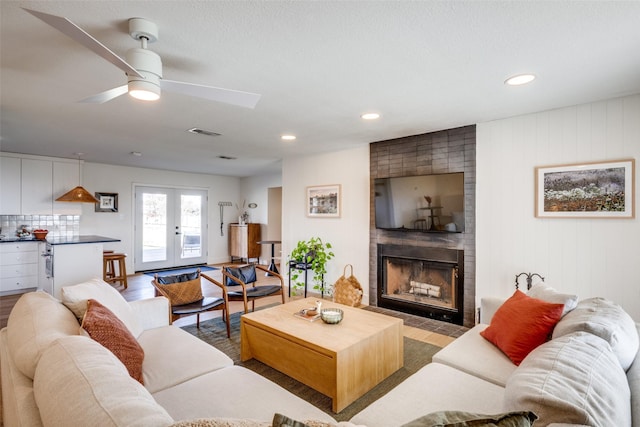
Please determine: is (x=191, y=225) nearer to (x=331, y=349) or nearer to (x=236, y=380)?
(x=331, y=349)

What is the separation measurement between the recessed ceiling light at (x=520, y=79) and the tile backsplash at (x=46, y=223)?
293 inches

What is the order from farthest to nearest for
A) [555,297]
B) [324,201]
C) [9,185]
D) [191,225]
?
[191,225] < [9,185] < [324,201] < [555,297]

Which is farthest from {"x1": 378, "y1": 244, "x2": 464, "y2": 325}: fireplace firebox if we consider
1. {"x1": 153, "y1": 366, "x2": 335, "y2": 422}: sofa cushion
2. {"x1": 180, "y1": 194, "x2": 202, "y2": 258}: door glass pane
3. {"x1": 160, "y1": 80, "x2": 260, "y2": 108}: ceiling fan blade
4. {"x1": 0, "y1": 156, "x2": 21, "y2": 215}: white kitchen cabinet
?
{"x1": 0, "y1": 156, "x2": 21, "y2": 215}: white kitchen cabinet

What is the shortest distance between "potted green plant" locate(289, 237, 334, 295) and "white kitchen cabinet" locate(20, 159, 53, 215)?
4563 millimetres

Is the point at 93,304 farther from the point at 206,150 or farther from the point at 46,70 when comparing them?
the point at 206,150

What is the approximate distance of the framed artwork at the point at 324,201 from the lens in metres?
5.05

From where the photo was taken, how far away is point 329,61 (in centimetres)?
214

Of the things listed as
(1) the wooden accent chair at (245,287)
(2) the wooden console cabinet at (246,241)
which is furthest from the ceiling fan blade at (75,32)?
(2) the wooden console cabinet at (246,241)

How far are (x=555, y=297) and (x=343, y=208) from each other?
10.5 feet

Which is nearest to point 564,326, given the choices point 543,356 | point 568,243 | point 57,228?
point 543,356

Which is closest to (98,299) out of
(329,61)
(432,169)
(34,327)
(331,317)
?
(34,327)

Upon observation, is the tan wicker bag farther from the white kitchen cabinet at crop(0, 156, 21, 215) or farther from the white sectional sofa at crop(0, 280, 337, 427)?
the white kitchen cabinet at crop(0, 156, 21, 215)

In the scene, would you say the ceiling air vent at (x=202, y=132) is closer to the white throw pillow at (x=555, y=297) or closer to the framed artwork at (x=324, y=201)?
the framed artwork at (x=324, y=201)

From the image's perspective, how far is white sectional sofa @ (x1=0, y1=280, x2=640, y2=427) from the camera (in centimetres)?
85
